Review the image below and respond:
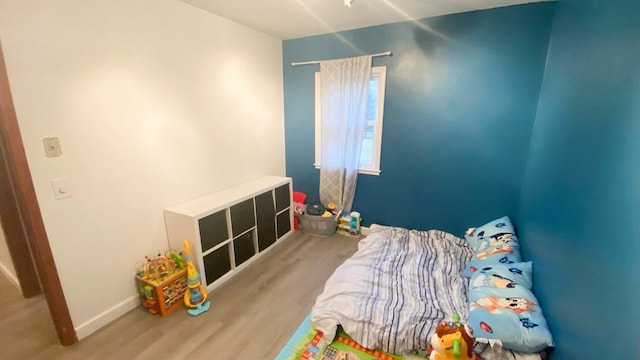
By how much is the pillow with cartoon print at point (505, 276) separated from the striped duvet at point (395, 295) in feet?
0.60

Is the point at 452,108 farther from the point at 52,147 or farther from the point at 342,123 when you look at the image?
the point at 52,147

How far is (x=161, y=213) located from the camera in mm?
2152

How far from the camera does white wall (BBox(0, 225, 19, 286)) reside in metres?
2.15

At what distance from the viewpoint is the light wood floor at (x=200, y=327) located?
5.33ft

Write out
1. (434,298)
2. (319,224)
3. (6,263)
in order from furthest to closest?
(319,224) → (6,263) → (434,298)

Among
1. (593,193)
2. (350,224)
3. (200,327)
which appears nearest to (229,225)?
(200,327)

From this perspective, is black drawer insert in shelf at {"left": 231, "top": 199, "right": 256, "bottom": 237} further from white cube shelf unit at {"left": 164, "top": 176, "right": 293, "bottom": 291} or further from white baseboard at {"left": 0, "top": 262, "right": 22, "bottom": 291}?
white baseboard at {"left": 0, "top": 262, "right": 22, "bottom": 291}

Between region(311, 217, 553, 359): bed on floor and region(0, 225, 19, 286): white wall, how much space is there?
2.65 meters

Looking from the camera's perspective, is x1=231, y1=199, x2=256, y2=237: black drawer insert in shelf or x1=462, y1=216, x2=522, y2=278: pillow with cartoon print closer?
x1=462, y1=216, x2=522, y2=278: pillow with cartoon print

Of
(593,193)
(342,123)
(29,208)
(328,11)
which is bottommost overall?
(29,208)

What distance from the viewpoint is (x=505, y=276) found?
64.3 inches

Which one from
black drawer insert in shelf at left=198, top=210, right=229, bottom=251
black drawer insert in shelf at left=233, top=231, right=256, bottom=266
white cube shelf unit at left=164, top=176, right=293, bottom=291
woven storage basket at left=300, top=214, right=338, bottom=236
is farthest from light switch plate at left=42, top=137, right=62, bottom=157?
woven storage basket at left=300, top=214, right=338, bottom=236

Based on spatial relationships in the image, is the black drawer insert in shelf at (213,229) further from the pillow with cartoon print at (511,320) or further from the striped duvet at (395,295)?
the pillow with cartoon print at (511,320)

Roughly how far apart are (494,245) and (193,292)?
246cm
